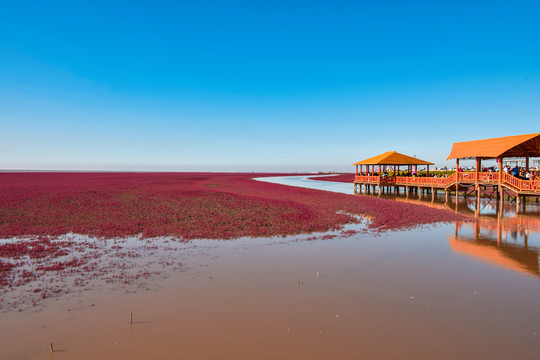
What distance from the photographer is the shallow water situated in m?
5.11

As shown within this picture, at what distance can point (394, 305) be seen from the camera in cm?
674

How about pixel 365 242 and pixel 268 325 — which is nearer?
pixel 268 325

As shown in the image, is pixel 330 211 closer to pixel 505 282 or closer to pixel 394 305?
pixel 505 282

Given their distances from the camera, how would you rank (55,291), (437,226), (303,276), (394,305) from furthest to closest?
(437,226) < (303,276) < (55,291) < (394,305)

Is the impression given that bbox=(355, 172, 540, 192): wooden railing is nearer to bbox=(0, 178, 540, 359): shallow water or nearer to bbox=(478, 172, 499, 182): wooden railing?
bbox=(478, 172, 499, 182): wooden railing

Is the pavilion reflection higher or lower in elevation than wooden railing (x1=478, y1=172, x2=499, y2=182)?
lower

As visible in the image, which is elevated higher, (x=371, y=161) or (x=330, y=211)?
(x=371, y=161)

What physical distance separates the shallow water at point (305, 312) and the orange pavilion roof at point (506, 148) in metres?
19.5

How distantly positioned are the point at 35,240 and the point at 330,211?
16898mm

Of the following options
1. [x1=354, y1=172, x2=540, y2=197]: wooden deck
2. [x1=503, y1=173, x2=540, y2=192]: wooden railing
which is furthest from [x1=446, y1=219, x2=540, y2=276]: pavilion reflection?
[x1=354, y1=172, x2=540, y2=197]: wooden deck

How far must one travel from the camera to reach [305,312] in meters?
6.46

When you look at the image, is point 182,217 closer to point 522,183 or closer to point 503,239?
point 503,239

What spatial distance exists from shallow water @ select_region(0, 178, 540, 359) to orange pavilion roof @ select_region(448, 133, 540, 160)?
19.5m

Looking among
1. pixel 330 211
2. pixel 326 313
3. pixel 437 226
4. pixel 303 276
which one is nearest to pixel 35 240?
pixel 303 276
